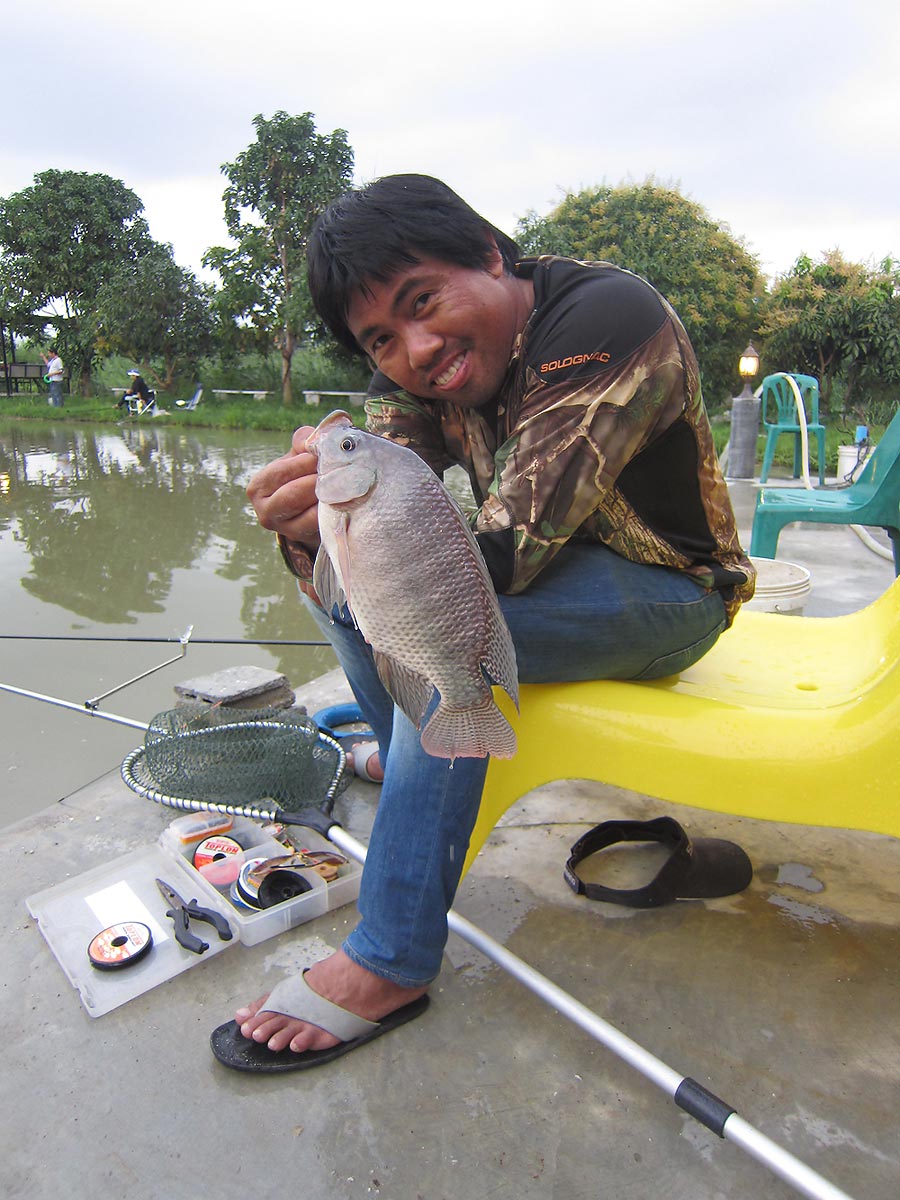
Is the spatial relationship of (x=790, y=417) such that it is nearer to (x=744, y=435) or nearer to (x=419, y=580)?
(x=744, y=435)

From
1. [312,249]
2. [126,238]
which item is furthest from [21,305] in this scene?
[312,249]

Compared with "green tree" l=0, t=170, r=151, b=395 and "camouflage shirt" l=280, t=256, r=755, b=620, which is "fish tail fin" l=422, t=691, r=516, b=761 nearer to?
"camouflage shirt" l=280, t=256, r=755, b=620

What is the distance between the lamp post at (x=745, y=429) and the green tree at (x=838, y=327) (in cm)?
675

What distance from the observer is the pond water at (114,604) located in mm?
3604

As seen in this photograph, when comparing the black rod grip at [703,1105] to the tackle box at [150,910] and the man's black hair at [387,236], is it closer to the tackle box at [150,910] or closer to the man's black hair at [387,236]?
the tackle box at [150,910]

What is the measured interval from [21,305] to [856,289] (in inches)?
969

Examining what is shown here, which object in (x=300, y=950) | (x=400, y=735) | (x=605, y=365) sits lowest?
(x=300, y=950)

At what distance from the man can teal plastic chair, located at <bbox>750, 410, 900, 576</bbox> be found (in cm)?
240

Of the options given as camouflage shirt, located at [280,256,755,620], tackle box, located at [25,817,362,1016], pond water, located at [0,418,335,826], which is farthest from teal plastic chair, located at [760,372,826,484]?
tackle box, located at [25,817,362,1016]

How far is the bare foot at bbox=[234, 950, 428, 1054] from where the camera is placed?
153 cm

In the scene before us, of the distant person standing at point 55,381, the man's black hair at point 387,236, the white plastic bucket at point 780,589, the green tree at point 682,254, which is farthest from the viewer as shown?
the distant person standing at point 55,381

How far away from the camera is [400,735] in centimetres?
160

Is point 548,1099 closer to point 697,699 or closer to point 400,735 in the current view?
point 400,735

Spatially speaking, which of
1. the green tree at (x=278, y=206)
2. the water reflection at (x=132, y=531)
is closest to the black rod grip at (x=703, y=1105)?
the water reflection at (x=132, y=531)
